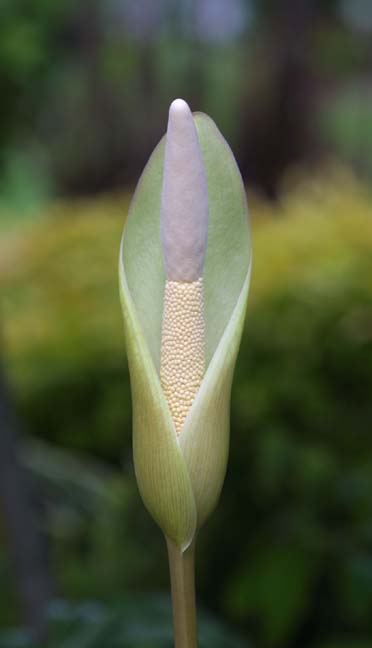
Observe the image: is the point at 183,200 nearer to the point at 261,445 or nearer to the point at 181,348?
the point at 181,348

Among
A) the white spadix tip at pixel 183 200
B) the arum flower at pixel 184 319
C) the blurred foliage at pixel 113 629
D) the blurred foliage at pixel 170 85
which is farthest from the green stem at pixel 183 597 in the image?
the blurred foliage at pixel 170 85

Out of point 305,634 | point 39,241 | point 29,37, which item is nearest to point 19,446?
point 305,634

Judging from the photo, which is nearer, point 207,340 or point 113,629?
point 207,340

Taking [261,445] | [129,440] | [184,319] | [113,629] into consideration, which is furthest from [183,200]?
[129,440]

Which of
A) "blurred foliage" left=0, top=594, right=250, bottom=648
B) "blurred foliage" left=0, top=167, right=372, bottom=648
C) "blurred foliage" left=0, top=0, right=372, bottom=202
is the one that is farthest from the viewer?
"blurred foliage" left=0, top=0, right=372, bottom=202

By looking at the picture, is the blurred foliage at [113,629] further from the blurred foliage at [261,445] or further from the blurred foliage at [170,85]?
the blurred foliage at [170,85]

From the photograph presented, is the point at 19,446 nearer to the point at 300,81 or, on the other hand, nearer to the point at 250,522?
the point at 250,522

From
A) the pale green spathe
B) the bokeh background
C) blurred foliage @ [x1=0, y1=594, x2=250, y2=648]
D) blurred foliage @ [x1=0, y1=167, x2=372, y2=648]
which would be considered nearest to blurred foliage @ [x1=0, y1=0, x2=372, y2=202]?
the bokeh background

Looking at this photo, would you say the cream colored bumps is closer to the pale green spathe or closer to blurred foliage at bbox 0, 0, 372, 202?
the pale green spathe

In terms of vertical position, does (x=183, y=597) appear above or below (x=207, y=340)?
below
